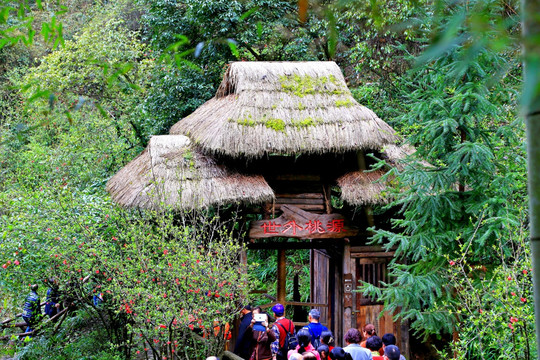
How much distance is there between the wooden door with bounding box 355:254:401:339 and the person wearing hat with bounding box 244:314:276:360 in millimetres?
2704

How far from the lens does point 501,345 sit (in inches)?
177

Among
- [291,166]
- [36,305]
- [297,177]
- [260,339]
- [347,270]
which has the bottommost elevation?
[260,339]

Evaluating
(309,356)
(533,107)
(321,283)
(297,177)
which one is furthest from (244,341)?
(533,107)

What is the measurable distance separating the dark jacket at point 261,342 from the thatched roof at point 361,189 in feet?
7.97

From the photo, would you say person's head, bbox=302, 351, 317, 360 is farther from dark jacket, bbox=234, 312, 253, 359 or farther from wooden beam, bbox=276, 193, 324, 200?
wooden beam, bbox=276, 193, 324, 200

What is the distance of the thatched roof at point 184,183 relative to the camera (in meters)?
7.61

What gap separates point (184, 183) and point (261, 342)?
2610 millimetres

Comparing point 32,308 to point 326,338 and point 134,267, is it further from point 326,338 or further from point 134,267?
point 326,338

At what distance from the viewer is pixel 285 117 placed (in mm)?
8523

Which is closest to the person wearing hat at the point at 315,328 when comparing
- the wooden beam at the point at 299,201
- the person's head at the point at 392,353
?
the person's head at the point at 392,353

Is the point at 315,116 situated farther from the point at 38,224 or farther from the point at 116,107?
the point at 116,107

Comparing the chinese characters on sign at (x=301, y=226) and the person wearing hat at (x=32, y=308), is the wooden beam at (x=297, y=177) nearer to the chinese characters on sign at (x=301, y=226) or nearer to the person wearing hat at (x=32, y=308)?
the chinese characters on sign at (x=301, y=226)

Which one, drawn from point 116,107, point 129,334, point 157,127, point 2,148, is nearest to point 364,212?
point 129,334

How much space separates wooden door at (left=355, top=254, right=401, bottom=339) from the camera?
8828 millimetres
